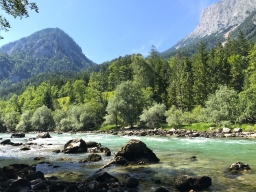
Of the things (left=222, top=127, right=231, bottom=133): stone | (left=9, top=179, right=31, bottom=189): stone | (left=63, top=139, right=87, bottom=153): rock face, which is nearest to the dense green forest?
(left=222, top=127, right=231, bottom=133): stone

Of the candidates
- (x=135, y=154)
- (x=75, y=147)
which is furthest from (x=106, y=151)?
(x=135, y=154)

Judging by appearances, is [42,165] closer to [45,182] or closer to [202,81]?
[45,182]

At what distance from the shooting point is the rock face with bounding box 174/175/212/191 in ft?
51.1

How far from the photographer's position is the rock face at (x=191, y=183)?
1558cm

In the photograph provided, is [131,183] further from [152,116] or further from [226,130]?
[152,116]

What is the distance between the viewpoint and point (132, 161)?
2464 cm

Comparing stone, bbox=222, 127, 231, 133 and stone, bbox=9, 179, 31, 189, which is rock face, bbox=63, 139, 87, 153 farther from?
stone, bbox=222, 127, 231, 133

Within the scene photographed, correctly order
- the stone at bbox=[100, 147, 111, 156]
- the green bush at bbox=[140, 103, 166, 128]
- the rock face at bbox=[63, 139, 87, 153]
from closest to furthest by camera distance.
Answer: the stone at bbox=[100, 147, 111, 156] < the rock face at bbox=[63, 139, 87, 153] < the green bush at bbox=[140, 103, 166, 128]

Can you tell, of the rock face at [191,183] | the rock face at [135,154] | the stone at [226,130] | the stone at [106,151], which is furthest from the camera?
the stone at [226,130]

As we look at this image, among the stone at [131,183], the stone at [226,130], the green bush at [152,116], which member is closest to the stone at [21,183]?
the stone at [131,183]

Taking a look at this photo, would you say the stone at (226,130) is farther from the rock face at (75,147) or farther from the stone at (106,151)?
the rock face at (75,147)

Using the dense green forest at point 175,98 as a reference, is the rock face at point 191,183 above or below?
below

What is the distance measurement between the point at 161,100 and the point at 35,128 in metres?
56.6

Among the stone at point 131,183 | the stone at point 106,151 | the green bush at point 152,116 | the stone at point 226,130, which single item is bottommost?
the stone at point 131,183
